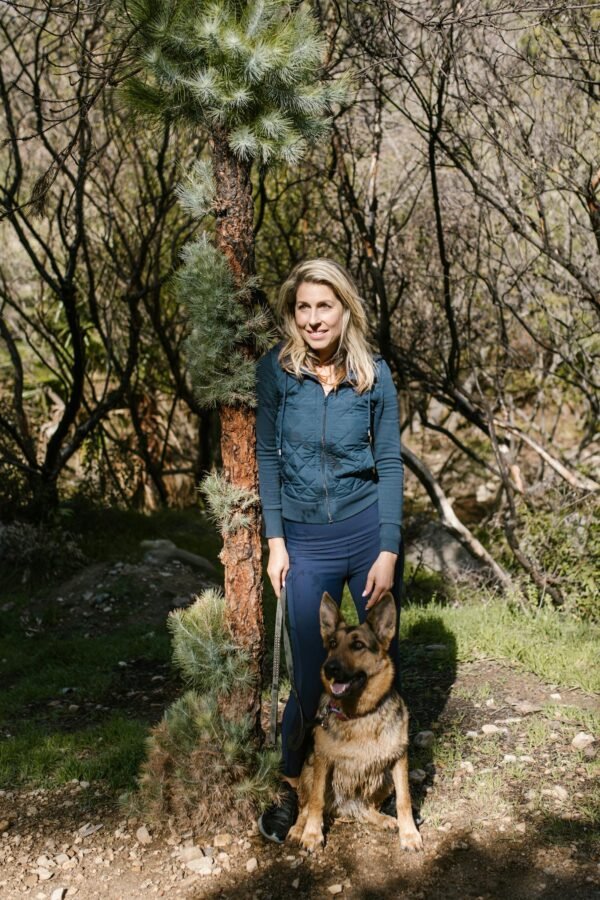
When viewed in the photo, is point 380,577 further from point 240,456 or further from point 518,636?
point 518,636

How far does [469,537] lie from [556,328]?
194 cm

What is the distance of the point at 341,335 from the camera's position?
3467mm

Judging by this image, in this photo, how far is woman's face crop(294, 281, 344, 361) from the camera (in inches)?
134

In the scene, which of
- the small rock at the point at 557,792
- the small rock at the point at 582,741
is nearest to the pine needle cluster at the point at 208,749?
the small rock at the point at 557,792

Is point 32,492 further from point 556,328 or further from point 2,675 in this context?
point 556,328

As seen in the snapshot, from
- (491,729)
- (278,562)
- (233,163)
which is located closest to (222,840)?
(278,562)

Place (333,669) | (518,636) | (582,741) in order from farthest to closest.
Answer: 1. (518,636)
2. (582,741)
3. (333,669)

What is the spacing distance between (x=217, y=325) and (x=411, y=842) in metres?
2.24

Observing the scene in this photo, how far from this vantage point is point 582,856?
331 centimetres

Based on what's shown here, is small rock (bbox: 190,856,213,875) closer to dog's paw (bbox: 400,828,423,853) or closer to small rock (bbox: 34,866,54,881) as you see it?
small rock (bbox: 34,866,54,881)

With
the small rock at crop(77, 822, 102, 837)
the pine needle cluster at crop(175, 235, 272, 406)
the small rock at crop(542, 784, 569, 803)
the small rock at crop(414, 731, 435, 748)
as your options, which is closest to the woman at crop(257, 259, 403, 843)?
the pine needle cluster at crop(175, 235, 272, 406)

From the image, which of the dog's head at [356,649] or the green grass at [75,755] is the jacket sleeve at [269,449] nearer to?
the dog's head at [356,649]

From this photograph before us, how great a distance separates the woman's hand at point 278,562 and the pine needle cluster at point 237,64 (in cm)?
157

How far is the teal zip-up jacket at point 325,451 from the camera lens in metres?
3.41
